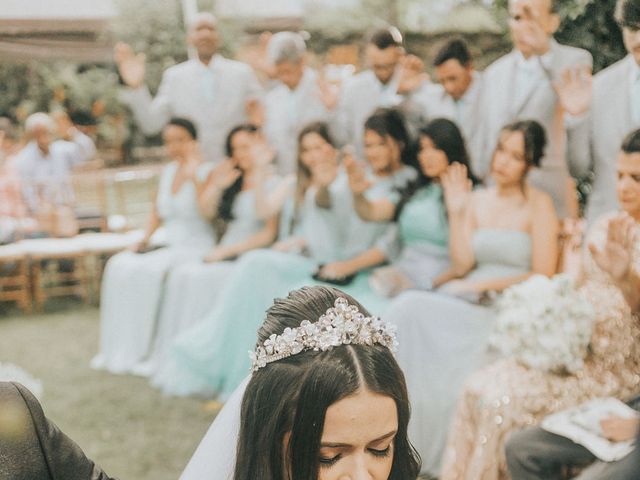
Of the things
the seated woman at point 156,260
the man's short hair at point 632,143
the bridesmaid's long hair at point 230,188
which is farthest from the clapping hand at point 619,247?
the seated woman at point 156,260

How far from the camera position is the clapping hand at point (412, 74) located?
311cm

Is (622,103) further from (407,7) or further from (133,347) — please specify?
(133,347)

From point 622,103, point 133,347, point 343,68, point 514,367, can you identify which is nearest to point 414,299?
point 514,367

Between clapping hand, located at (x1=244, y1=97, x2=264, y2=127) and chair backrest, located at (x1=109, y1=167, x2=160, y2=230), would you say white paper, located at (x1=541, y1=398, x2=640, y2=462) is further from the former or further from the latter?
chair backrest, located at (x1=109, y1=167, x2=160, y2=230)

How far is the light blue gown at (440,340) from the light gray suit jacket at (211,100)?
75.0 inches

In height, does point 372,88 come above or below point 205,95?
above

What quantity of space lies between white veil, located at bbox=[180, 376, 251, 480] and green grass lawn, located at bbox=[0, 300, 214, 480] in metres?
1.44

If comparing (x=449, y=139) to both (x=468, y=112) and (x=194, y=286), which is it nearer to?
(x=468, y=112)

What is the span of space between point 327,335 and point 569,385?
1256 mm

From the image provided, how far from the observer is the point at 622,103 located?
2.39m

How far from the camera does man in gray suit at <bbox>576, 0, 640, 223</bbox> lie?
7.70ft

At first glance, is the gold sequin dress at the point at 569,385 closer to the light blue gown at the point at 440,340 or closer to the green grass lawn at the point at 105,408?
the light blue gown at the point at 440,340

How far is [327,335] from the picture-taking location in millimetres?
1047

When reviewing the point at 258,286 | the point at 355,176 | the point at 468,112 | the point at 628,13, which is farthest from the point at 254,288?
the point at 628,13
